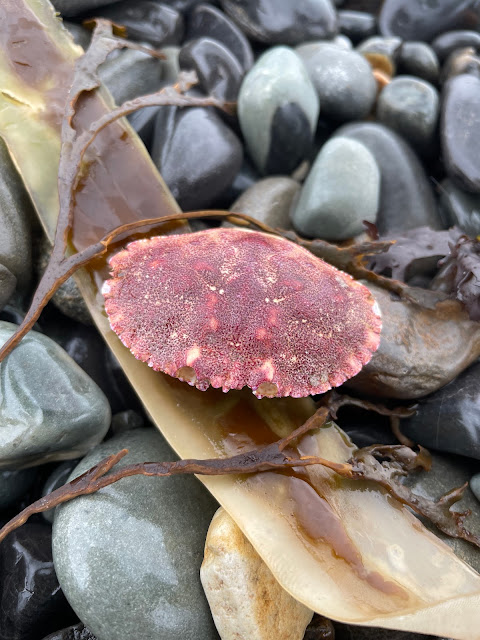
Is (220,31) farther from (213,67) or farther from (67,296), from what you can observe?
(67,296)

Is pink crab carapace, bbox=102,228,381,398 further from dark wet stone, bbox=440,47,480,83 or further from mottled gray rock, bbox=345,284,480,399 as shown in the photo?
dark wet stone, bbox=440,47,480,83

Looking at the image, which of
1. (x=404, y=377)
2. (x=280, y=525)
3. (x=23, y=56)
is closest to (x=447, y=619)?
(x=280, y=525)

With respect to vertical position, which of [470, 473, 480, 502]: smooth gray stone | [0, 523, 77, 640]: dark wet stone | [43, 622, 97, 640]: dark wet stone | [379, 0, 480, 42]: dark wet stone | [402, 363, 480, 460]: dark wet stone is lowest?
[43, 622, 97, 640]: dark wet stone

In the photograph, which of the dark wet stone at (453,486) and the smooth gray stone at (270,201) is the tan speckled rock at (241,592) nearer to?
the dark wet stone at (453,486)

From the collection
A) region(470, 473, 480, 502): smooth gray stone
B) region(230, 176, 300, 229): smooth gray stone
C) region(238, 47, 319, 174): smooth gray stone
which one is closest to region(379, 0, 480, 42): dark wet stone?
region(238, 47, 319, 174): smooth gray stone

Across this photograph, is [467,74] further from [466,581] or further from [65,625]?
[65,625]

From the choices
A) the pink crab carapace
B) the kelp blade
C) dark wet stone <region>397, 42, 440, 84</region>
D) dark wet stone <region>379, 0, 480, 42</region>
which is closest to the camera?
the kelp blade

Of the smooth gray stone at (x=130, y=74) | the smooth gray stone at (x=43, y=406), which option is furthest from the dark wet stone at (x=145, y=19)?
the smooth gray stone at (x=43, y=406)
